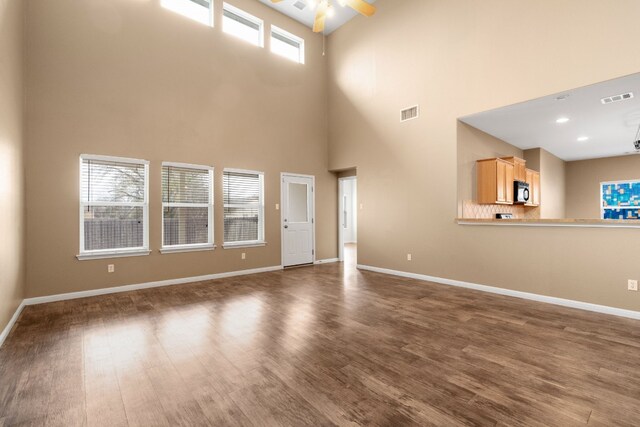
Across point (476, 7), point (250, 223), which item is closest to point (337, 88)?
point (476, 7)

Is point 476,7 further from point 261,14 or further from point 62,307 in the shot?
point 62,307

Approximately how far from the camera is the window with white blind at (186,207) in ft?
17.0

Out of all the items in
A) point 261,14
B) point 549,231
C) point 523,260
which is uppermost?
point 261,14

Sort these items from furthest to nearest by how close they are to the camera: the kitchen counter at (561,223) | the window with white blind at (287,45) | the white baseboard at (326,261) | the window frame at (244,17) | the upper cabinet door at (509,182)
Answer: the white baseboard at (326,261) < the window with white blind at (287,45) < the window frame at (244,17) < the upper cabinet door at (509,182) < the kitchen counter at (561,223)

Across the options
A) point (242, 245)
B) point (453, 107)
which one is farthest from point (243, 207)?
point (453, 107)

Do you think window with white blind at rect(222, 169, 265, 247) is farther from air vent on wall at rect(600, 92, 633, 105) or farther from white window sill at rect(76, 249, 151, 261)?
air vent on wall at rect(600, 92, 633, 105)

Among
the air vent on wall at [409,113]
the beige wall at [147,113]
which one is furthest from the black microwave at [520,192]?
the beige wall at [147,113]

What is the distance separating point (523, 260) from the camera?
14.3ft

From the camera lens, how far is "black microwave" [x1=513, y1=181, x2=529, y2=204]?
6.13 metres

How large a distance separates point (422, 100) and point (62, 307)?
649 centimetres

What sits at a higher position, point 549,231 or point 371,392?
point 549,231

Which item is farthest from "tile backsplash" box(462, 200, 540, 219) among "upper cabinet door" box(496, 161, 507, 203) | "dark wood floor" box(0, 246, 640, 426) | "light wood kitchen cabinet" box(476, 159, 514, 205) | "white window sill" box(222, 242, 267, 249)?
"white window sill" box(222, 242, 267, 249)

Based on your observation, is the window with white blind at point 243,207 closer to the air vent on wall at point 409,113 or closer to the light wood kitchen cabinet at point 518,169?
the air vent on wall at point 409,113

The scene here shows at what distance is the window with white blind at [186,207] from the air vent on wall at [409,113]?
387 cm
